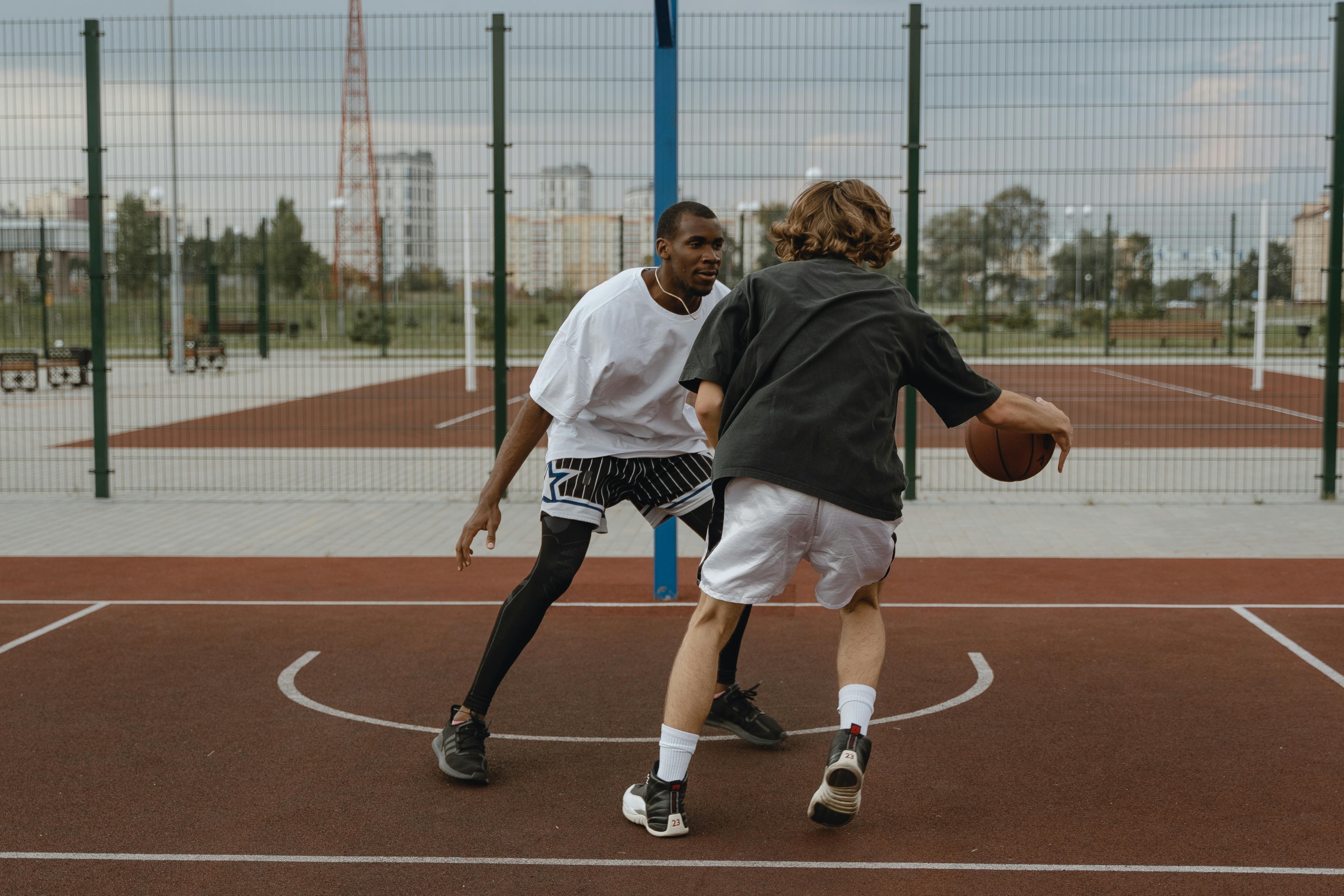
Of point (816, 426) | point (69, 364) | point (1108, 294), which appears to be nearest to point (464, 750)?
point (816, 426)

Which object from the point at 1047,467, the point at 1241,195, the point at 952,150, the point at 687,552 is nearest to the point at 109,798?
the point at 687,552

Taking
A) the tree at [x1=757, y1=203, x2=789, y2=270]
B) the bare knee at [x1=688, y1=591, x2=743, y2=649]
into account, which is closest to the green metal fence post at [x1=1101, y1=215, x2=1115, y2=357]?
the tree at [x1=757, y1=203, x2=789, y2=270]

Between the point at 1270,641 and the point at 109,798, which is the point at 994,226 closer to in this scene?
the point at 1270,641

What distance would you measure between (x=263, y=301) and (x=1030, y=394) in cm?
1279

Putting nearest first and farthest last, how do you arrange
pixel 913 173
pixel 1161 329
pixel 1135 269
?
pixel 913 173 < pixel 1135 269 < pixel 1161 329

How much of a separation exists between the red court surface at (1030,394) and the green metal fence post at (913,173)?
2429mm

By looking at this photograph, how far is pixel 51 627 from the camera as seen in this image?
620cm

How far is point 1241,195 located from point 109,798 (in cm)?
826

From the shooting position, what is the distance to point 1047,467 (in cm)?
1201

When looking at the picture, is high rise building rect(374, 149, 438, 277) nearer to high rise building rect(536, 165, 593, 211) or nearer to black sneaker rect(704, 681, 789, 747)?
high rise building rect(536, 165, 593, 211)

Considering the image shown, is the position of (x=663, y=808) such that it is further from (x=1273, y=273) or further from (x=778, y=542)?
(x=1273, y=273)

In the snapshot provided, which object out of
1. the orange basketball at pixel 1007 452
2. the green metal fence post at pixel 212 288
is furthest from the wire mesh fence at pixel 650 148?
the orange basketball at pixel 1007 452

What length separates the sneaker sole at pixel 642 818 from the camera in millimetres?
3672

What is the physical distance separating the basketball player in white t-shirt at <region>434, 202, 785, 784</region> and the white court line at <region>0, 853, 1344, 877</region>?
0.58 meters
